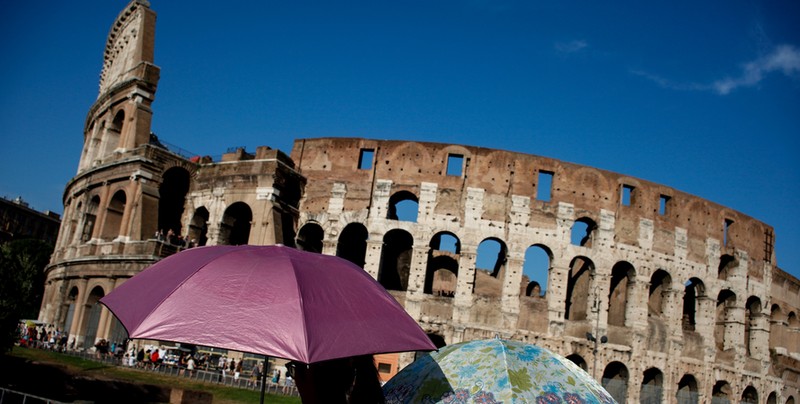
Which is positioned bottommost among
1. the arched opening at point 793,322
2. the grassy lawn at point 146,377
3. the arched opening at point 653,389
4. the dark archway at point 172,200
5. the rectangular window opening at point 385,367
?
the grassy lawn at point 146,377

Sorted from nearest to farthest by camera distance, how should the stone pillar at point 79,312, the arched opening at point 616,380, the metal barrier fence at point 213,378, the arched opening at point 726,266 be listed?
the metal barrier fence at point 213,378
the arched opening at point 616,380
the stone pillar at point 79,312
the arched opening at point 726,266

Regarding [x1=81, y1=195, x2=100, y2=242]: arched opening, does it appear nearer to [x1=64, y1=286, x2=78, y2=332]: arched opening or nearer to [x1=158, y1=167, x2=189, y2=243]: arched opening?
[x1=64, y1=286, x2=78, y2=332]: arched opening

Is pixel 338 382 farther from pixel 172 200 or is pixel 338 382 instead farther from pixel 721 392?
pixel 721 392

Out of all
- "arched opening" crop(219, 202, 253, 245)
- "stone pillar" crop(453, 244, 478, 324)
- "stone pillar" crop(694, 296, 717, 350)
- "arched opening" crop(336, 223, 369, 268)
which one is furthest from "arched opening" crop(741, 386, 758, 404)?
"arched opening" crop(219, 202, 253, 245)

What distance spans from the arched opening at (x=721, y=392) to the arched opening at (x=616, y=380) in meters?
4.80

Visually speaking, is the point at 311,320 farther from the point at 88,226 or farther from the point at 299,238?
the point at 88,226

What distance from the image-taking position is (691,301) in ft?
93.9

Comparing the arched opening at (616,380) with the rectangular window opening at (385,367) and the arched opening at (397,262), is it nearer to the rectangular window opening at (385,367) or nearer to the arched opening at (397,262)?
the rectangular window opening at (385,367)

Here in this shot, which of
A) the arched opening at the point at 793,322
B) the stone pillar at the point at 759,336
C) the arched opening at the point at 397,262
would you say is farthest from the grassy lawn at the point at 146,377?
the arched opening at the point at 793,322

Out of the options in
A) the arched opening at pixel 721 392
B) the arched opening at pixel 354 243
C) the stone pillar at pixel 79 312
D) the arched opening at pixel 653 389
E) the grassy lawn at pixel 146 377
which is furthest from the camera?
the arched opening at pixel 354 243

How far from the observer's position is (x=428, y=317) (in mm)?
23391

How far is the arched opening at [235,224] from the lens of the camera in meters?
24.7

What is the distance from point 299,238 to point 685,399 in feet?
54.3

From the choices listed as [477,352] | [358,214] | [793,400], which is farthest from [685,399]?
[477,352]
